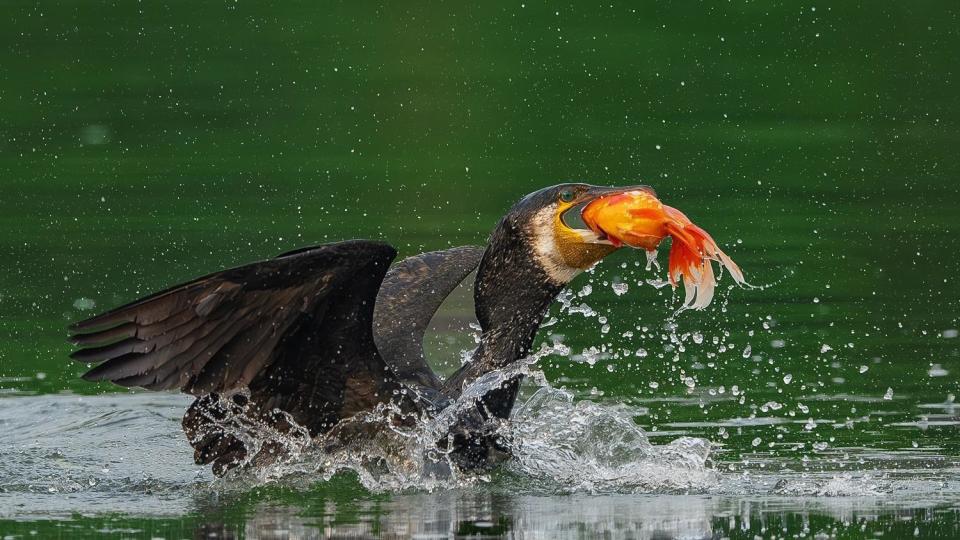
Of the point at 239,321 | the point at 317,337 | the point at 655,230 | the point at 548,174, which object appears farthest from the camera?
the point at 548,174

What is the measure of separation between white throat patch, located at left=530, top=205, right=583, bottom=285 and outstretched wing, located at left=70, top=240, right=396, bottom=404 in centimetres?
94

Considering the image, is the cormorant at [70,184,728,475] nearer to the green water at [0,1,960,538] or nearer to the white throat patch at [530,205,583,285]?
the white throat patch at [530,205,583,285]

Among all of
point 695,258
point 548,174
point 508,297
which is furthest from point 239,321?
point 548,174

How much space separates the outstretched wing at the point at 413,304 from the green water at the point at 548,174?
35.9 inches

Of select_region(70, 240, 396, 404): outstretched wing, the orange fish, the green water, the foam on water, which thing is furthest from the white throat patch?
the green water

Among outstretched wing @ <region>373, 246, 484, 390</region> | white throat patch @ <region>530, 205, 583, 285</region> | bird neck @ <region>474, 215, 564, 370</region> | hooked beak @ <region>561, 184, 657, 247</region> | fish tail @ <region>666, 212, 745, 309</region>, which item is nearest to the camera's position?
fish tail @ <region>666, 212, 745, 309</region>

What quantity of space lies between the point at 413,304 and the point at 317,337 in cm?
184

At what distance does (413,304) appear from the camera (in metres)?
9.37

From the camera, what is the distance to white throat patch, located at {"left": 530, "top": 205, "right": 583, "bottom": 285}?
8.02m

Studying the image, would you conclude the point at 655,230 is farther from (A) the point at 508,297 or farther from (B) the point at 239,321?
(B) the point at 239,321

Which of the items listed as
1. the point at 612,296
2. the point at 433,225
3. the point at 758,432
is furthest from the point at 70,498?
the point at 433,225

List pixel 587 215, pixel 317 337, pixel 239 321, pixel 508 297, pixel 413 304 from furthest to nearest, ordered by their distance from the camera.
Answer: pixel 413 304, pixel 508 297, pixel 587 215, pixel 317 337, pixel 239 321

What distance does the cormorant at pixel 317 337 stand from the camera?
7.25 meters

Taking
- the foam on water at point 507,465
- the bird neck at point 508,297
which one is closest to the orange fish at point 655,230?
the bird neck at point 508,297
